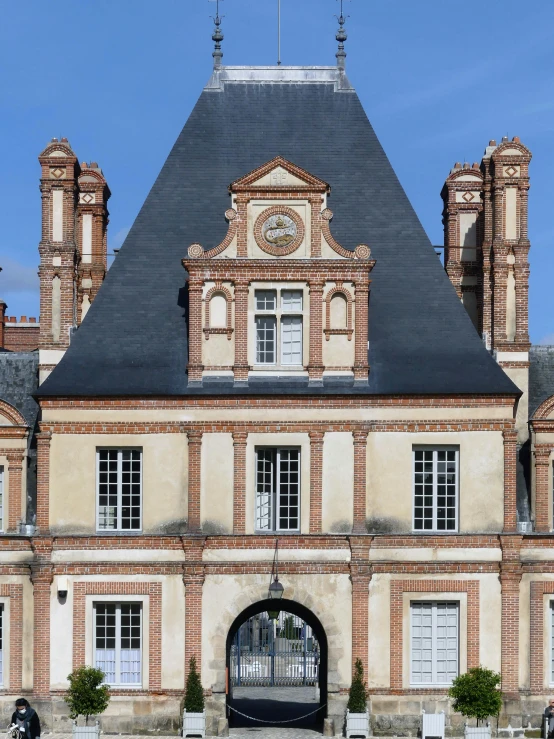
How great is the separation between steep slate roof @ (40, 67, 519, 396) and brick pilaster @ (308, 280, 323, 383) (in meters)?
0.45

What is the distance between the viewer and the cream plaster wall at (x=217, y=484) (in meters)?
43.5

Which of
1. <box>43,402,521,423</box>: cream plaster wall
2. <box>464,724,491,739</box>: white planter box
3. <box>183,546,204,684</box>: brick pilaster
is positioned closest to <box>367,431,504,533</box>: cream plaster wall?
<box>43,402,521,423</box>: cream plaster wall

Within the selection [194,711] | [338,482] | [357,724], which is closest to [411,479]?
[338,482]

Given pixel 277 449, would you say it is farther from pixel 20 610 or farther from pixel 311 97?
pixel 311 97

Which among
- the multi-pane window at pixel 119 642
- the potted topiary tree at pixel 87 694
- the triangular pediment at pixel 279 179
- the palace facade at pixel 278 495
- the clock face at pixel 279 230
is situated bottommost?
the potted topiary tree at pixel 87 694

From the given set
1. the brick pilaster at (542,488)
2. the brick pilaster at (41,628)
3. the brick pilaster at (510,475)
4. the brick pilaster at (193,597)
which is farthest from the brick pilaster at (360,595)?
the brick pilaster at (41,628)

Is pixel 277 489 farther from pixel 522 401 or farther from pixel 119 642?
pixel 522 401

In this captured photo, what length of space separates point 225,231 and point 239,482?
308 inches

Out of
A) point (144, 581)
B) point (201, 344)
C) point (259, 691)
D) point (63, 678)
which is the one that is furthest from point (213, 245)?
point (259, 691)

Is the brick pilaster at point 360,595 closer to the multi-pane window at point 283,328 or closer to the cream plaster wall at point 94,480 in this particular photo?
the cream plaster wall at point 94,480

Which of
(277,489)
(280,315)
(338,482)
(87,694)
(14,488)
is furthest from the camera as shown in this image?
(14,488)

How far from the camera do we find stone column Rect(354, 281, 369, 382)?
144 feet

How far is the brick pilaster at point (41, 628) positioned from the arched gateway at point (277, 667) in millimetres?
5016

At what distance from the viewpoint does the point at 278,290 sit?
145 feet
